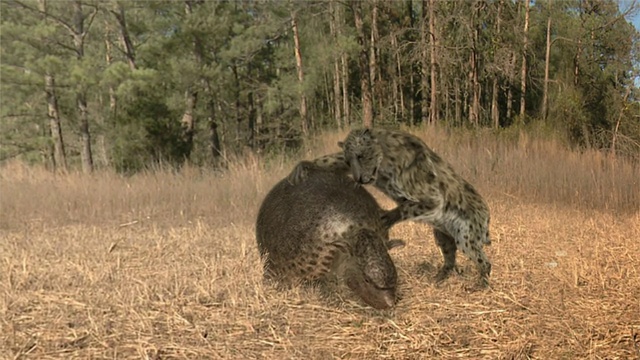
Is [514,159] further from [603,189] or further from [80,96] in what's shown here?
[80,96]

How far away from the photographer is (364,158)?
105 inches

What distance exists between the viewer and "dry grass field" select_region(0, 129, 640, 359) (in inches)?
103

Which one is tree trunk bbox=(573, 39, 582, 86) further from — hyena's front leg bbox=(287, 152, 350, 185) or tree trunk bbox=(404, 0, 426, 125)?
hyena's front leg bbox=(287, 152, 350, 185)

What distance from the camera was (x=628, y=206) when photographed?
6773 millimetres

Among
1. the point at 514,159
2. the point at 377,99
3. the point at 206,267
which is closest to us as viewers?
the point at 206,267

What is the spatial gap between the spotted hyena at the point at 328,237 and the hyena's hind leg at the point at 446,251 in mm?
735

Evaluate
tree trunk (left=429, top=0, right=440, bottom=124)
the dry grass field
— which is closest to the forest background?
tree trunk (left=429, top=0, right=440, bottom=124)

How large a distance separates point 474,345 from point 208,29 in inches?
709

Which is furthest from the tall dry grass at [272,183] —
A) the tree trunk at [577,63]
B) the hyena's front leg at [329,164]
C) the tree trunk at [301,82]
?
the tree trunk at [301,82]

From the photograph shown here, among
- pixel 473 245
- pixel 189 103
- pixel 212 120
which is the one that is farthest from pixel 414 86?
pixel 473 245

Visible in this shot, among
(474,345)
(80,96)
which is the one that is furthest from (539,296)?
(80,96)

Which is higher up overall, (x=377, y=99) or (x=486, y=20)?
(x=486, y=20)

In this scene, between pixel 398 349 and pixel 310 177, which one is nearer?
pixel 398 349

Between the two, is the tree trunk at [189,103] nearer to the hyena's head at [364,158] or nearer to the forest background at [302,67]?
the forest background at [302,67]
